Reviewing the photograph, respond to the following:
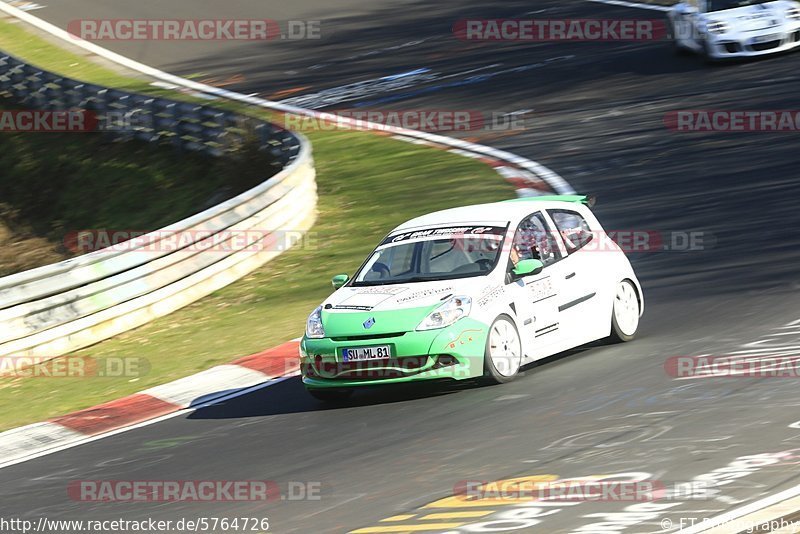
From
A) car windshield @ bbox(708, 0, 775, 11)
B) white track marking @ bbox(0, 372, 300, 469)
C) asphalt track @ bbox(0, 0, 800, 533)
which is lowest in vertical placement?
white track marking @ bbox(0, 372, 300, 469)

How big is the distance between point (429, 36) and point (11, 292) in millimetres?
19883

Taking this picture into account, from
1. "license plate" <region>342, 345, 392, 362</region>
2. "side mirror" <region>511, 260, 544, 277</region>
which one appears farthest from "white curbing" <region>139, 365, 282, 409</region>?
"side mirror" <region>511, 260, 544, 277</region>

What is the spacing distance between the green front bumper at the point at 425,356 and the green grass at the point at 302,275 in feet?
9.48

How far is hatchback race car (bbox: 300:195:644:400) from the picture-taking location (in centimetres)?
1004

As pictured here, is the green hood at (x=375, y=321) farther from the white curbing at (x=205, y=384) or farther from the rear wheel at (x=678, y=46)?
the rear wheel at (x=678, y=46)

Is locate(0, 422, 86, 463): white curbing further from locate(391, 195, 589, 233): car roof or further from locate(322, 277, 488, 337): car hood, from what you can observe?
locate(391, 195, 589, 233): car roof

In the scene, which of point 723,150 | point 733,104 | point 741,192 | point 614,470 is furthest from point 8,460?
point 733,104

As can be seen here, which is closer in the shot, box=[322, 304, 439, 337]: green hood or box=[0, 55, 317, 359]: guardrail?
box=[322, 304, 439, 337]: green hood

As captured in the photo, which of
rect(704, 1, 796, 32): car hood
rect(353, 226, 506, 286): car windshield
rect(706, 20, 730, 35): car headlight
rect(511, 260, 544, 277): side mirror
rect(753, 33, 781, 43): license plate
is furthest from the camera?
rect(706, 20, 730, 35): car headlight

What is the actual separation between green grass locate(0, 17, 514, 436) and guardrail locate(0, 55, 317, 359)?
0.20 meters

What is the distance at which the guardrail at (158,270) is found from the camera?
13.2m

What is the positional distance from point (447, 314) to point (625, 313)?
2.18 m

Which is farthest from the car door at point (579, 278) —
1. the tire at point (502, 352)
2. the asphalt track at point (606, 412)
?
the tire at point (502, 352)

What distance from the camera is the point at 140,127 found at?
85.0ft
